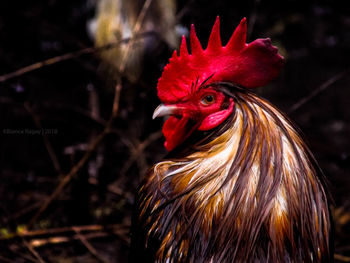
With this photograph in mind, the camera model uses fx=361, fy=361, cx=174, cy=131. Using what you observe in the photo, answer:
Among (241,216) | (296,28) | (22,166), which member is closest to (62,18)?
(22,166)

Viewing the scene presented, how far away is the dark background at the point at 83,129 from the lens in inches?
107

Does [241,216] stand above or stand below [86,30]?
below

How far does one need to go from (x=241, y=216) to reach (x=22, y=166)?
12.0 feet

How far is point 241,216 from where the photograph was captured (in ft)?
4.34

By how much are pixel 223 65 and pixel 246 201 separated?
0.58 meters

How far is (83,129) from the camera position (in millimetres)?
3889

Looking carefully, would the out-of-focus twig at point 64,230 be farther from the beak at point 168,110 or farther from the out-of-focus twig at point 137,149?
the beak at point 168,110

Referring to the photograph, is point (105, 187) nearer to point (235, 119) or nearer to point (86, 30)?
point (235, 119)

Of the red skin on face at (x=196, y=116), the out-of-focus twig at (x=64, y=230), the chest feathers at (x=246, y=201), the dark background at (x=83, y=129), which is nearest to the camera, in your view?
the chest feathers at (x=246, y=201)

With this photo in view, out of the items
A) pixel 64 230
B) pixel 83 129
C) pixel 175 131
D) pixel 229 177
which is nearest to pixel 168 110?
pixel 175 131

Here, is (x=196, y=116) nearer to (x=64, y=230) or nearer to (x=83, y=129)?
(x=64, y=230)

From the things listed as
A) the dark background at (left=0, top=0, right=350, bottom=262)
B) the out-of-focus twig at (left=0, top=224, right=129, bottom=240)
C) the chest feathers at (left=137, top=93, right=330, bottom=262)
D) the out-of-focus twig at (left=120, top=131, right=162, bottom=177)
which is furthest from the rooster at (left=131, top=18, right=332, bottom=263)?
the out-of-focus twig at (left=120, top=131, right=162, bottom=177)

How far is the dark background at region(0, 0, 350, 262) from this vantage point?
2709 millimetres

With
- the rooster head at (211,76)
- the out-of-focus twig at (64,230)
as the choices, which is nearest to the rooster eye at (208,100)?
the rooster head at (211,76)
